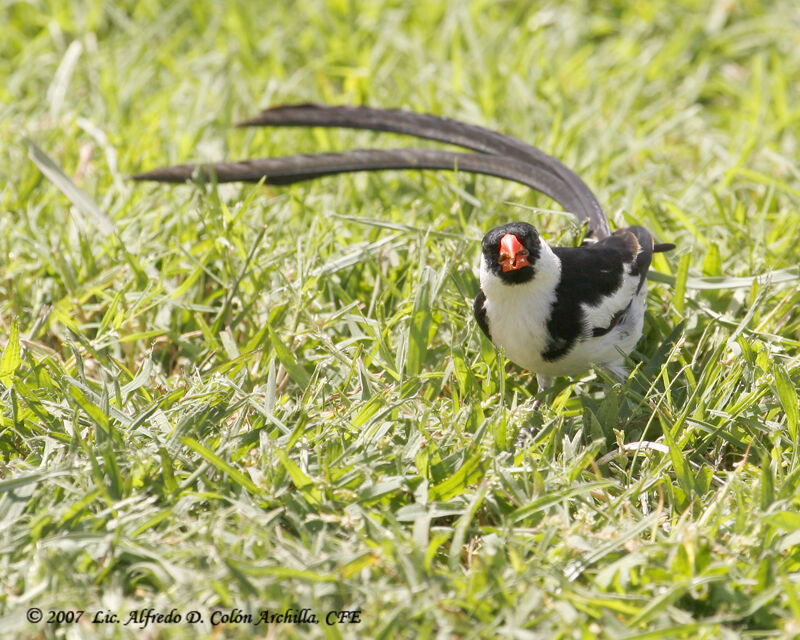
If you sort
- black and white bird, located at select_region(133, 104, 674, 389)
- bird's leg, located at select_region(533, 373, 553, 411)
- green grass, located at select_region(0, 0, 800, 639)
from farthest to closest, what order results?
bird's leg, located at select_region(533, 373, 553, 411) → black and white bird, located at select_region(133, 104, 674, 389) → green grass, located at select_region(0, 0, 800, 639)

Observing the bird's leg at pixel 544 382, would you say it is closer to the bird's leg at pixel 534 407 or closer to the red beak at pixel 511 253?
the bird's leg at pixel 534 407

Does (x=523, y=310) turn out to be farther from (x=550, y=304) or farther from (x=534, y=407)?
(x=534, y=407)

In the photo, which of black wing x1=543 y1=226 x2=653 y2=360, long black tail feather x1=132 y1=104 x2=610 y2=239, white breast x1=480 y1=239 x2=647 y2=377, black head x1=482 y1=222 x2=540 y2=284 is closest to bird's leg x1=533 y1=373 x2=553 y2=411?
white breast x1=480 y1=239 x2=647 y2=377

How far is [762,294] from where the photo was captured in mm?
3201

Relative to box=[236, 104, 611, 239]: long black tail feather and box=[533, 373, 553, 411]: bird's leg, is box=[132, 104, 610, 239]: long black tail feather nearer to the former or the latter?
box=[236, 104, 611, 239]: long black tail feather

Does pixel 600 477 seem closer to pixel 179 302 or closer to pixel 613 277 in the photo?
pixel 613 277

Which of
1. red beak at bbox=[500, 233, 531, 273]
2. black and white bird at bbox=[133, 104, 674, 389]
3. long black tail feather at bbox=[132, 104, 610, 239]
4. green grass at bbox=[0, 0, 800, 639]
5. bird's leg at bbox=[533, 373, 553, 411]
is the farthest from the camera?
long black tail feather at bbox=[132, 104, 610, 239]

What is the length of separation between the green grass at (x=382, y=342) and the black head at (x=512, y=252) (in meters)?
0.27

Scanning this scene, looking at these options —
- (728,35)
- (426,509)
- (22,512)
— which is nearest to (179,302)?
(22,512)

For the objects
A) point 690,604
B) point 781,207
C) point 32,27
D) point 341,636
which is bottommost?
point 341,636

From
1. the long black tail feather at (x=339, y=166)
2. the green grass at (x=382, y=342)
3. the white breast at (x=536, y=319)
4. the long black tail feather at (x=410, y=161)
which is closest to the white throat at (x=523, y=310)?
the white breast at (x=536, y=319)

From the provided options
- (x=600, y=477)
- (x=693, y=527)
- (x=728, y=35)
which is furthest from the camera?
(x=728, y=35)

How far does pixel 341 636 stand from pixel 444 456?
0.70 metres

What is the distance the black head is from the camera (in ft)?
9.46
